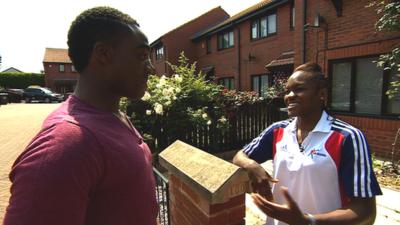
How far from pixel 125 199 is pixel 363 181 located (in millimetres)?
1255

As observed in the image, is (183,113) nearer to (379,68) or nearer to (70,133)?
(379,68)

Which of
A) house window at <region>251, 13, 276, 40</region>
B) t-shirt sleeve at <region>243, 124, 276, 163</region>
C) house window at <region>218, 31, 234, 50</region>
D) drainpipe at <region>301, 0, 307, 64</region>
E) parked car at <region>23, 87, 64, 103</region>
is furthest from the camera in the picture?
parked car at <region>23, 87, 64, 103</region>

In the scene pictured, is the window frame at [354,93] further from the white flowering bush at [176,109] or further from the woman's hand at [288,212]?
the woman's hand at [288,212]

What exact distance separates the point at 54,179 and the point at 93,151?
15 centimetres

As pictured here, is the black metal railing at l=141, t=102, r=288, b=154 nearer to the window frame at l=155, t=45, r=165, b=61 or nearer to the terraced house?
the terraced house

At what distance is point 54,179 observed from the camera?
0.85m

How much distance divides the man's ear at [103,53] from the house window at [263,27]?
47.7 feet

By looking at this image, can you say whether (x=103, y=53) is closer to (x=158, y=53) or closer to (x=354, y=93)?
(x=354, y=93)

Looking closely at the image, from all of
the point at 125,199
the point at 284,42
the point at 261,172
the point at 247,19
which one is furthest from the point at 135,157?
the point at 247,19

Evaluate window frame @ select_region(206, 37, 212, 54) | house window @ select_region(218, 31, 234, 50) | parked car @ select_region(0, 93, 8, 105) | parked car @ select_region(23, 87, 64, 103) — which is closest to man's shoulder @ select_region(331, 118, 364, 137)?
house window @ select_region(218, 31, 234, 50)

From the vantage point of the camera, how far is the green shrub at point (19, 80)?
4162cm

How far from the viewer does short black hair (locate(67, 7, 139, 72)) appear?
1172 mm

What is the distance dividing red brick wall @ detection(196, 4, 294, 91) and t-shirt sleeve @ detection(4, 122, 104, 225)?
13.7m

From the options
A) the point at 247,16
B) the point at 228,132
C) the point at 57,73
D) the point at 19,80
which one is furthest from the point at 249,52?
the point at 19,80
